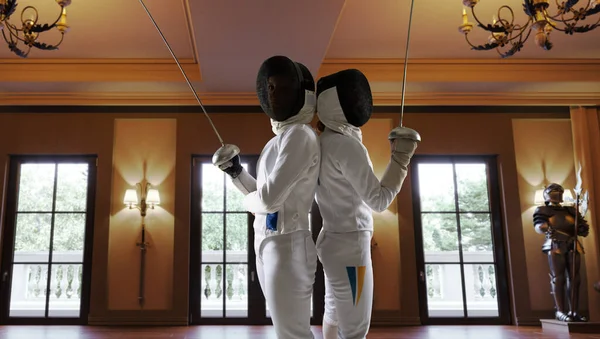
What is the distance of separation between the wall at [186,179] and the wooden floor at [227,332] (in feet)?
1.33

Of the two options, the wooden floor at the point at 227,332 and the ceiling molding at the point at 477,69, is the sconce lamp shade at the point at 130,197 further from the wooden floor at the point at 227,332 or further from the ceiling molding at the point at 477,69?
the ceiling molding at the point at 477,69

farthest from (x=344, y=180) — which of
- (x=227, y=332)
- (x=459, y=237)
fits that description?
(x=459, y=237)

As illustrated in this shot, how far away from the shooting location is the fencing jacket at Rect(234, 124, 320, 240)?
172cm

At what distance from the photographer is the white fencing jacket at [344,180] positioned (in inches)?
71.9

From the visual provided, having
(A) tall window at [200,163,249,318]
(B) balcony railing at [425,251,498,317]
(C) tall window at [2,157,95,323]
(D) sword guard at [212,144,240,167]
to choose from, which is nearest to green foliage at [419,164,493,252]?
(B) balcony railing at [425,251,498,317]

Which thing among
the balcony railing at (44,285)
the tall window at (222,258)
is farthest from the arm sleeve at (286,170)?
the balcony railing at (44,285)

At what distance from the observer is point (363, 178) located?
1.82m

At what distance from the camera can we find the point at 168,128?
6.42 m

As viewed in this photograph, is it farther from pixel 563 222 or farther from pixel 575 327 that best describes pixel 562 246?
pixel 575 327

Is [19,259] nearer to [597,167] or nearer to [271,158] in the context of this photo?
[271,158]

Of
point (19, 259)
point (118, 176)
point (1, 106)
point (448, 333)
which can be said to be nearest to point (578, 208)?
point (448, 333)

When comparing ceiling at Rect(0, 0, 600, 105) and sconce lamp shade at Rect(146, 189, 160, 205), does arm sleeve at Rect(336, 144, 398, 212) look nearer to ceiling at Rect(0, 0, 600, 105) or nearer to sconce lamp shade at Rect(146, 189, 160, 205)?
ceiling at Rect(0, 0, 600, 105)

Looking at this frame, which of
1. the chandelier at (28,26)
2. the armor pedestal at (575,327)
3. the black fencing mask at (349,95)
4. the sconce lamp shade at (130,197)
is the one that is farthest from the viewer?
the sconce lamp shade at (130,197)

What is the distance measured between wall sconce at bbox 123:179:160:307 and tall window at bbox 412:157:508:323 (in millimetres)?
3334
